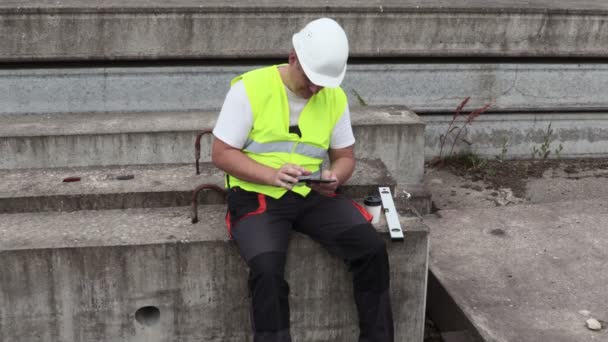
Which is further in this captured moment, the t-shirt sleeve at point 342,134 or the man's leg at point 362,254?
the t-shirt sleeve at point 342,134

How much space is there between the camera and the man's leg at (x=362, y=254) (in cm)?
321

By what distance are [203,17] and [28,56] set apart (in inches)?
53.7

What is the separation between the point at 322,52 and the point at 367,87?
310 centimetres

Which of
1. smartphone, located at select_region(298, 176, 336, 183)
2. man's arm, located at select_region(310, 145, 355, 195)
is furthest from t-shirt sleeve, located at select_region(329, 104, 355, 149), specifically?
smartphone, located at select_region(298, 176, 336, 183)

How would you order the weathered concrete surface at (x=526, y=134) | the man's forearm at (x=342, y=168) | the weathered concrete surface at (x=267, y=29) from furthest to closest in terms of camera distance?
1. the weathered concrete surface at (x=526, y=134)
2. the weathered concrete surface at (x=267, y=29)
3. the man's forearm at (x=342, y=168)

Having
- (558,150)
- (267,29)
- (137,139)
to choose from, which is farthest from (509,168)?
(137,139)

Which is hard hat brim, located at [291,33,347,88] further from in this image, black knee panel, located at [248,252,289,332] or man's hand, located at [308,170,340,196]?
black knee panel, located at [248,252,289,332]

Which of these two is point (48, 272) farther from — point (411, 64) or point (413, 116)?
point (411, 64)

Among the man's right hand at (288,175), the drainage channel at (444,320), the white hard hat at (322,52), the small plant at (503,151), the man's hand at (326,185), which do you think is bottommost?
the drainage channel at (444,320)

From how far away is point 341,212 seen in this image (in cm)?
335

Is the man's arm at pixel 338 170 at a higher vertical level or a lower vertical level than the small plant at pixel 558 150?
higher

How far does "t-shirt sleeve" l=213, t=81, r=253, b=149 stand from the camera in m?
3.21

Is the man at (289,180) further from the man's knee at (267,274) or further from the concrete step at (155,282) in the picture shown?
the concrete step at (155,282)

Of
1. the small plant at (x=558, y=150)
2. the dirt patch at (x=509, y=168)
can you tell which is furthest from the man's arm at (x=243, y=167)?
the small plant at (x=558, y=150)
